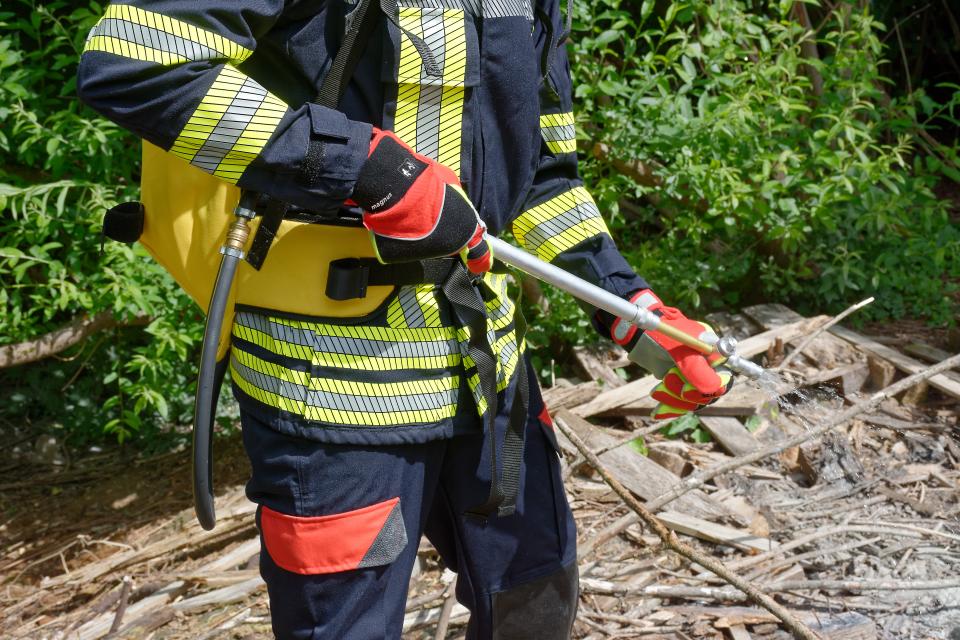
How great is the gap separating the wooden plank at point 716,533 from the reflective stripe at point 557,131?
157 centimetres

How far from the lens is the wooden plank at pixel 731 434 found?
11.9 ft

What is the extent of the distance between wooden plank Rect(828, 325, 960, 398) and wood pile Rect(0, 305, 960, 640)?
15 mm

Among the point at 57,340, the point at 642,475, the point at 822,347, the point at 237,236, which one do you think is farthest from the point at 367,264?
the point at 822,347

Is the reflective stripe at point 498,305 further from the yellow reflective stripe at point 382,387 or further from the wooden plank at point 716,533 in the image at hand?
the wooden plank at point 716,533

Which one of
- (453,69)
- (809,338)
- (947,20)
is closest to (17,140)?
(453,69)

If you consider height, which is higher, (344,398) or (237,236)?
(237,236)

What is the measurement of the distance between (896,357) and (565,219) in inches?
104

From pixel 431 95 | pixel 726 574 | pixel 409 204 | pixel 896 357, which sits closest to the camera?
pixel 409 204

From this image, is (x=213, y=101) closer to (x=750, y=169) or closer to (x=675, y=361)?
(x=675, y=361)

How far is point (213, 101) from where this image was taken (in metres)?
1.40

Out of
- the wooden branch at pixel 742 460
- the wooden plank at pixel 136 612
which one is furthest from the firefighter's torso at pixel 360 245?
the wooden plank at pixel 136 612

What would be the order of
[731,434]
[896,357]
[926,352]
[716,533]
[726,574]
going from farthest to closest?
[926,352] → [896,357] → [731,434] → [716,533] → [726,574]

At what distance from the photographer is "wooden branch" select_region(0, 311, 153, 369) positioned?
3553mm

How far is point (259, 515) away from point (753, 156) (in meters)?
3.03
